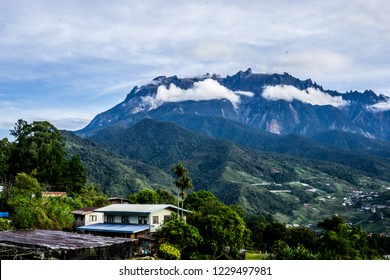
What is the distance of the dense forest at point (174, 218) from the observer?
3547 cm

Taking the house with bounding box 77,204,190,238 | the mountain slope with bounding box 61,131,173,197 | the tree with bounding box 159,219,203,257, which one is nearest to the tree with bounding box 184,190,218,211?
the house with bounding box 77,204,190,238

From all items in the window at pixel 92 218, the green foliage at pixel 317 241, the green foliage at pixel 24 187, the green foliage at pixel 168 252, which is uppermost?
the green foliage at pixel 24 187

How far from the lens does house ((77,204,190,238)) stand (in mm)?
37719

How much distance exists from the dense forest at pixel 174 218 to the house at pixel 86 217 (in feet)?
2.38

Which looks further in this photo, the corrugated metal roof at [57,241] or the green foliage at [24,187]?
the green foliage at [24,187]

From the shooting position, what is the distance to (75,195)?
51.4m

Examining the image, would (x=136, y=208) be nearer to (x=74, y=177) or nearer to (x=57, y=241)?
(x=57, y=241)

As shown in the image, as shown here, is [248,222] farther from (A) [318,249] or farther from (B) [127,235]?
(B) [127,235]

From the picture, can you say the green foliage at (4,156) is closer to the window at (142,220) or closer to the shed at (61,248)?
the window at (142,220)

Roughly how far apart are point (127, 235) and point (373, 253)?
3147cm

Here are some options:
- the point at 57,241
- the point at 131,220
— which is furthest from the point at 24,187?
the point at 57,241

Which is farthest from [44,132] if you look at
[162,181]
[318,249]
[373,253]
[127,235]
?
[162,181]

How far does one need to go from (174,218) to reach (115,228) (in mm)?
5529

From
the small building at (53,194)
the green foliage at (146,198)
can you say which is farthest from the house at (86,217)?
the green foliage at (146,198)
